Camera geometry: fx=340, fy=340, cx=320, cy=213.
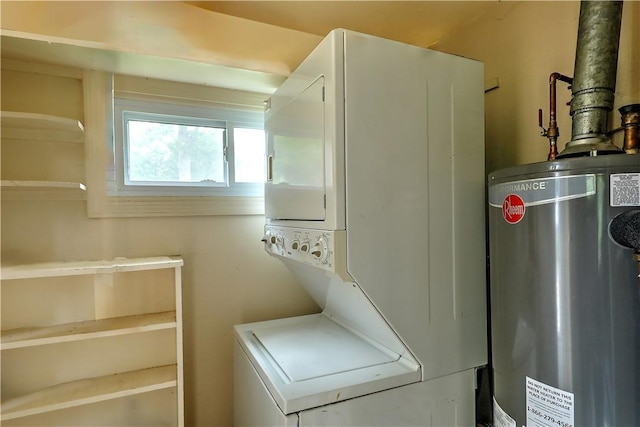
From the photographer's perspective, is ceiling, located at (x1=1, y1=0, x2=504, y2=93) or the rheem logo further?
ceiling, located at (x1=1, y1=0, x2=504, y2=93)

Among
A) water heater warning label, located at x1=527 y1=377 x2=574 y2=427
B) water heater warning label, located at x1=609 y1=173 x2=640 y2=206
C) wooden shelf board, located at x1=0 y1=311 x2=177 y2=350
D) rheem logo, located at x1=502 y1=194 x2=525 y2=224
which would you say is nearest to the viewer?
water heater warning label, located at x1=609 y1=173 x2=640 y2=206

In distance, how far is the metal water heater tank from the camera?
0.94 metres

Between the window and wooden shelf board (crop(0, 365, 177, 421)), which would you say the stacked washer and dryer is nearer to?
wooden shelf board (crop(0, 365, 177, 421))

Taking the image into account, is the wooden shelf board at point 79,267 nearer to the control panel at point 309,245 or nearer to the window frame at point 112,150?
the window frame at point 112,150

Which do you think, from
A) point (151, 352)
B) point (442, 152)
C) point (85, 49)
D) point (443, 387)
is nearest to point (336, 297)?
point (443, 387)

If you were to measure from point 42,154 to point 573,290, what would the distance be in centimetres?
232

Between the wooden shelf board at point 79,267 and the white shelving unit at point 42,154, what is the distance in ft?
1.15

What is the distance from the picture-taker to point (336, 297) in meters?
1.65

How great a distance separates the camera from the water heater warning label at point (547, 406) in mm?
1025

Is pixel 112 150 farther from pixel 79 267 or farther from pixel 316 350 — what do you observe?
pixel 316 350

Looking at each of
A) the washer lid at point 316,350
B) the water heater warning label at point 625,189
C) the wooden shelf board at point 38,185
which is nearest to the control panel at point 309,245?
the washer lid at point 316,350

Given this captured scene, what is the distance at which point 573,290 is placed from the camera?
1.01m

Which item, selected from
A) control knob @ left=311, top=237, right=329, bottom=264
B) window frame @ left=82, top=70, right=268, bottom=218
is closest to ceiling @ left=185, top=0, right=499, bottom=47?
window frame @ left=82, top=70, right=268, bottom=218

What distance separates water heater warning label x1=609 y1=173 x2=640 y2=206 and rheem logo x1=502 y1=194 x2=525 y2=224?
23 cm
